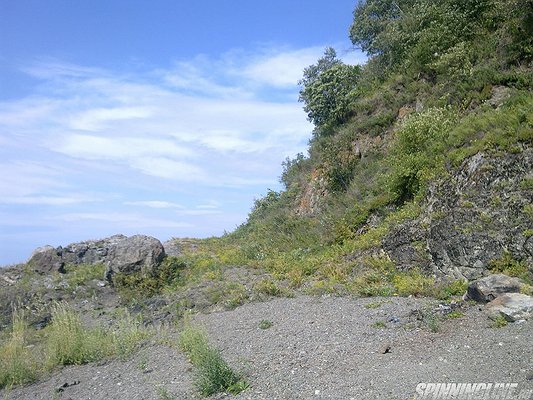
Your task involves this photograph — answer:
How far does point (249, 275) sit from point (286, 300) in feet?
14.4

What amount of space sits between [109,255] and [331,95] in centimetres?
1369

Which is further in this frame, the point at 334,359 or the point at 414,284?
the point at 414,284

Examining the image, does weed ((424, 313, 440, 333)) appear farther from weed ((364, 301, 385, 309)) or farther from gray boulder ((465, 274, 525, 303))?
weed ((364, 301, 385, 309))

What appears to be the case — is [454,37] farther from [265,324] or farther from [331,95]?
[265,324]

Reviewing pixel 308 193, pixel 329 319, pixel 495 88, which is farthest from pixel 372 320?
pixel 308 193

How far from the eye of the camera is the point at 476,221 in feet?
35.3

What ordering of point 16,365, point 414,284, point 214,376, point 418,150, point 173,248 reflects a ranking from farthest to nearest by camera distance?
point 173,248, point 418,150, point 414,284, point 16,365, point 214,376

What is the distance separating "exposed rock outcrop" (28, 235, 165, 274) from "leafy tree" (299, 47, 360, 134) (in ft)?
36.4

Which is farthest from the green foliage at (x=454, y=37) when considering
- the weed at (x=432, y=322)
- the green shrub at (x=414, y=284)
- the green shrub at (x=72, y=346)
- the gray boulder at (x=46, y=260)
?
the gray boulder at (x=46, y=260)

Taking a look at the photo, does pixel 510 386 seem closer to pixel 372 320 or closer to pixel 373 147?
pixel 372 320

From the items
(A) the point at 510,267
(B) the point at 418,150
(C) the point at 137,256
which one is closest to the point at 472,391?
(A) the point at 510,267

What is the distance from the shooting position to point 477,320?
25.2 ft

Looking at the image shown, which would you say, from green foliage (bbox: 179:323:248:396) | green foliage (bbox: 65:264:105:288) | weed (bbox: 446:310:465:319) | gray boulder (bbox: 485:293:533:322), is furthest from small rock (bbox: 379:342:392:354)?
green foliage (bbox: 65:264:105:288)

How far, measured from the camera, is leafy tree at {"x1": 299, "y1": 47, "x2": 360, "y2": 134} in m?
24.7
